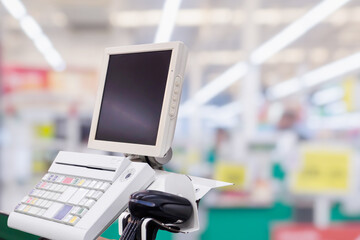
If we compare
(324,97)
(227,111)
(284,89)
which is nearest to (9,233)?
(324,97)

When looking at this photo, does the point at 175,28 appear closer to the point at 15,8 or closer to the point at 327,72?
the point at 15,8

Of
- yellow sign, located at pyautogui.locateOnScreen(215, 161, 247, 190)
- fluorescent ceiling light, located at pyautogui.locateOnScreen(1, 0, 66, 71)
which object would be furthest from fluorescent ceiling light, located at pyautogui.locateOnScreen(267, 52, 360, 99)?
fluorescent ceiling light, located at pyautogui.locateOnScreen(1, 0, 66, 71)

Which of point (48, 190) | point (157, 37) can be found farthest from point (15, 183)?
point (48, 190)

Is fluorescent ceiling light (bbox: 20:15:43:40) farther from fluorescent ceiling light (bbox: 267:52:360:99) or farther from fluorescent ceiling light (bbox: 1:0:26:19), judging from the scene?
fluorescent ceiling light (bbox: 267:52:360:99)

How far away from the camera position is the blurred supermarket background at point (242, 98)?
3521 mm

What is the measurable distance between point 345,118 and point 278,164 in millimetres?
1190

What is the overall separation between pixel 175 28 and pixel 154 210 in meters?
5.87

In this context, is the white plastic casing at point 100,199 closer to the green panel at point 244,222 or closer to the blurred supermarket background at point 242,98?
the blurred supermarket background at point 242,98

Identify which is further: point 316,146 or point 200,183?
point 316,146

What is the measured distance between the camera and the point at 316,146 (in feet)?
11.9

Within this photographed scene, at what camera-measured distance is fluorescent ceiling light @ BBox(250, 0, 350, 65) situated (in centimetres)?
516

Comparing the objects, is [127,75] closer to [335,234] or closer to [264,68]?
[335,234]

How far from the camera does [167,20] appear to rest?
6.20 metres

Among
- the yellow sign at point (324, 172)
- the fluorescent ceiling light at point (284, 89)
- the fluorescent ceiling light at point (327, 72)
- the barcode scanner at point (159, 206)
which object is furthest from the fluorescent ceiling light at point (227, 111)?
the barcode scanner at point (159, 206)
